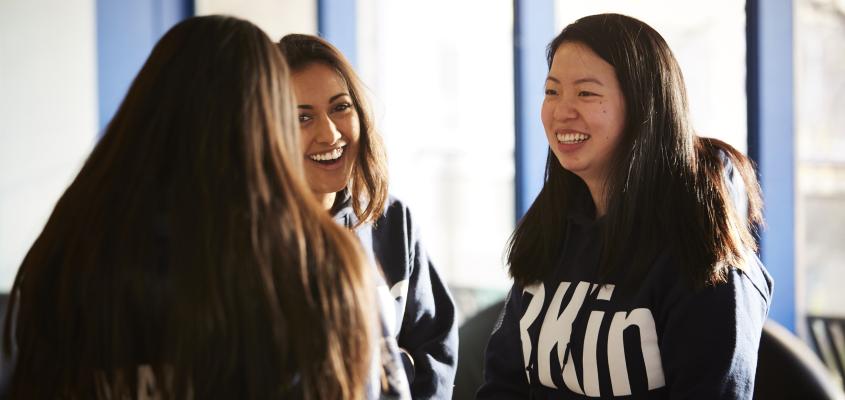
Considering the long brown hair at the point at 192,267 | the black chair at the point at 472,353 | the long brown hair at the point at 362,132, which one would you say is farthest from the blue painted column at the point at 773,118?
the long brown hair at the point at 192,267

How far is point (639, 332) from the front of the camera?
1.39 metres

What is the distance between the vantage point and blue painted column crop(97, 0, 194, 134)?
330 cm

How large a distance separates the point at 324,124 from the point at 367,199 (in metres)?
0.22

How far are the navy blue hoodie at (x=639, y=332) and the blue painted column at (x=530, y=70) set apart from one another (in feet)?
4.08

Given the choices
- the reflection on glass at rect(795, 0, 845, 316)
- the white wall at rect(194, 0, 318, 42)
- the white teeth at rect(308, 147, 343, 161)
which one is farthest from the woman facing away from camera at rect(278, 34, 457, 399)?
the white wall at rect(194, 0, 318, 42)

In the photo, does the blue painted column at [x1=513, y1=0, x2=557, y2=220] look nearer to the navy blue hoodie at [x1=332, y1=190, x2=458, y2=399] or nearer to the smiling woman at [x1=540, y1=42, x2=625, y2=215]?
the navy blue hoodie at [x1=332, y1=190, x2=458, y2=399]

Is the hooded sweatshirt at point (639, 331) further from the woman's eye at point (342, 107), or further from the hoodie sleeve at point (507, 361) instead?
the woman's eye at point (342, 107)

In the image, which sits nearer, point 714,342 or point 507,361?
point 714,342

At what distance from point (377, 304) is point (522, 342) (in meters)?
0.66

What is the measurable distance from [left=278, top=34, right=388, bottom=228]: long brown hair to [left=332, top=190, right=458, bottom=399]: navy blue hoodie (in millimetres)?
33

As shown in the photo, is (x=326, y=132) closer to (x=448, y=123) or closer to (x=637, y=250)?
(x=637, y=250)

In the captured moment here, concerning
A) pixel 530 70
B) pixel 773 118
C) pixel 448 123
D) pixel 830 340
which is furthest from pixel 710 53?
pixel 448 123

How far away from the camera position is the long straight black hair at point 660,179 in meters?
1.35

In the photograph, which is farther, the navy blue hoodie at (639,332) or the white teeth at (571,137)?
the white teeth at (571,137)
